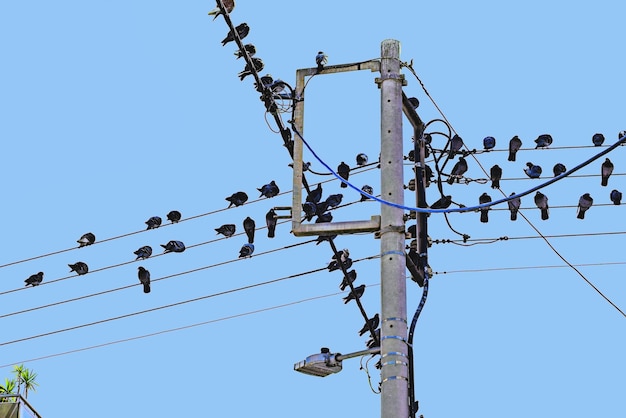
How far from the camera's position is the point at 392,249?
42.9 ft

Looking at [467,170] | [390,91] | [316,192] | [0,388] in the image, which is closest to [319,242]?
[316,192]

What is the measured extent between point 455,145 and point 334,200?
179cm

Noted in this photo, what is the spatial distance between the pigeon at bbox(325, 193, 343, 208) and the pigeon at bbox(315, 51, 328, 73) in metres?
2.63

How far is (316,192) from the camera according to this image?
57.2 ft

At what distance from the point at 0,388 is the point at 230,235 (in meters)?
17.6

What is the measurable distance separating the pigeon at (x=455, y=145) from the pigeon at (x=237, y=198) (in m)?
3.25

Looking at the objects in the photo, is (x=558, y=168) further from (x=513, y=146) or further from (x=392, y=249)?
(x=392, y=249)

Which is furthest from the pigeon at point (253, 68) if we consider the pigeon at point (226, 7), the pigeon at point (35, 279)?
the pigeon at point (35, 279)

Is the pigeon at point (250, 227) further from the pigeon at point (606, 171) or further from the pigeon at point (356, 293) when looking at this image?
the pigeon at point (606, 171)

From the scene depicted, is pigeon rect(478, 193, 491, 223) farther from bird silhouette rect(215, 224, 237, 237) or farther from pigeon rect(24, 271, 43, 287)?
pigeon rect(24, 271, 43, 287)

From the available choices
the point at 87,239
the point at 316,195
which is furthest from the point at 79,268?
the point at 316,195

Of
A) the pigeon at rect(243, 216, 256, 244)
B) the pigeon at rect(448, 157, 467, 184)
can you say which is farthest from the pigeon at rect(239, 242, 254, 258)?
the pigeon at rect(448, 157, 467, 184)

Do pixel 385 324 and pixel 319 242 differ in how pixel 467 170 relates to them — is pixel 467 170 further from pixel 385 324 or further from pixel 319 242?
pixel 385 324

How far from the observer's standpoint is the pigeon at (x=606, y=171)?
19.7 m
